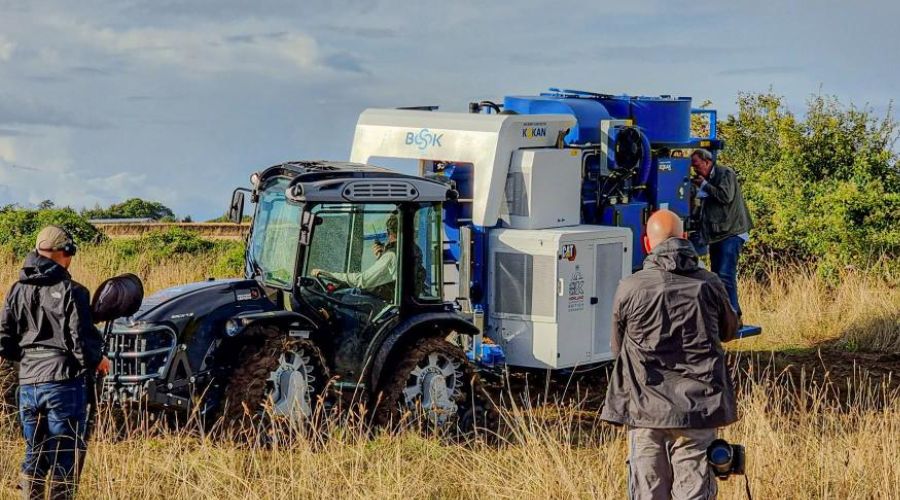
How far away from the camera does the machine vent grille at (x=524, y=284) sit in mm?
11211

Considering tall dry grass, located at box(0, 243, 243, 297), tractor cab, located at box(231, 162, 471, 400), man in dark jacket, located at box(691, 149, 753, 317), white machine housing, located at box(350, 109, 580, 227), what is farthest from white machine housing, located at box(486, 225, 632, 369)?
tall dry grass, located at box(0, 243, 243, 297)

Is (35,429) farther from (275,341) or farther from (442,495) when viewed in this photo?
(442,495)

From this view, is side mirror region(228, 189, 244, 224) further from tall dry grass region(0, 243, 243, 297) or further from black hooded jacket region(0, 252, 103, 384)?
tall dry grass region(0, 243, 243, 297)

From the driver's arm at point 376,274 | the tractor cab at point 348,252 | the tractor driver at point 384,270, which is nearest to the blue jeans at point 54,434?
the tractor cab at point 348,252

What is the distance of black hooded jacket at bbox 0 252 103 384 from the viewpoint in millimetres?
7672

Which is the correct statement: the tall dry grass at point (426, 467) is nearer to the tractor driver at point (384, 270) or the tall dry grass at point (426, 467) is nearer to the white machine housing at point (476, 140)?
the tractor driver at point (384, 270)

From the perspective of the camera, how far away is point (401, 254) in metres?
10.1

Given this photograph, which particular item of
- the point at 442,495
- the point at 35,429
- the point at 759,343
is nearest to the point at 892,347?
the point at 759,343

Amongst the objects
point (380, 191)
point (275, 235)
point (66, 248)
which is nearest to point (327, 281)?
point (275, 235)

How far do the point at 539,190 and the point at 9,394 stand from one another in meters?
4.90

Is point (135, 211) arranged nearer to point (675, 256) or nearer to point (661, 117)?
point (661, 117)

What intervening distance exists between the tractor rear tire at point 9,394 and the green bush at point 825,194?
11.5 m

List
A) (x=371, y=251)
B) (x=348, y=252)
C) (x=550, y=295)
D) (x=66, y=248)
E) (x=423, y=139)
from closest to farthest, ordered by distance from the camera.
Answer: (x=66, y=248) → (x=348, y=252) → (x=371, y=251) → (x=550, y=295) → (x=423, y=139)

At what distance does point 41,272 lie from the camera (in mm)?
7727
